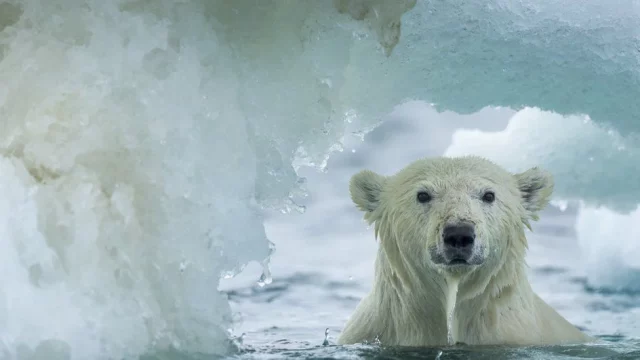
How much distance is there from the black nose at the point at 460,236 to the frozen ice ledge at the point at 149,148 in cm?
96

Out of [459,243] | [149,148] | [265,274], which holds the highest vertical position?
[149,148]

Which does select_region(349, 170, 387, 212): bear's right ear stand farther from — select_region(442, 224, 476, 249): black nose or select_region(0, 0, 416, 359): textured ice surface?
select_region(442, 224, 476, 249): black nose

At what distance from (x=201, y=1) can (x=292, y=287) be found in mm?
7884

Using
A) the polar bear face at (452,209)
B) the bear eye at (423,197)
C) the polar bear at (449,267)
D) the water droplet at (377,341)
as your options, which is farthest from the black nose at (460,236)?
the water droplet at (377,341)

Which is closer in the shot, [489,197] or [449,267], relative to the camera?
[449,267]

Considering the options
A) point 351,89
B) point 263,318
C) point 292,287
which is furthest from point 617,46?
point 292,287

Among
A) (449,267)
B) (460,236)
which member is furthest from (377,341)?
(460,236)

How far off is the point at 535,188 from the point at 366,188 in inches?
43.3

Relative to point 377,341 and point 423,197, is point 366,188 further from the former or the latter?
point 377,341

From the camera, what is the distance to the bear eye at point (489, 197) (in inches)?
188

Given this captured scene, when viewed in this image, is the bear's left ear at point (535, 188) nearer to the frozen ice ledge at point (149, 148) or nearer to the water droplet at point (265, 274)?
the frozen ice ledge at point (149, 148)

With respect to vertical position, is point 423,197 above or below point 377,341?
above

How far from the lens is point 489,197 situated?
480cm

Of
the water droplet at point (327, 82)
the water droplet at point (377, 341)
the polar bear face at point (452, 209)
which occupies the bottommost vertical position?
the water droplet at point (377, 341)
